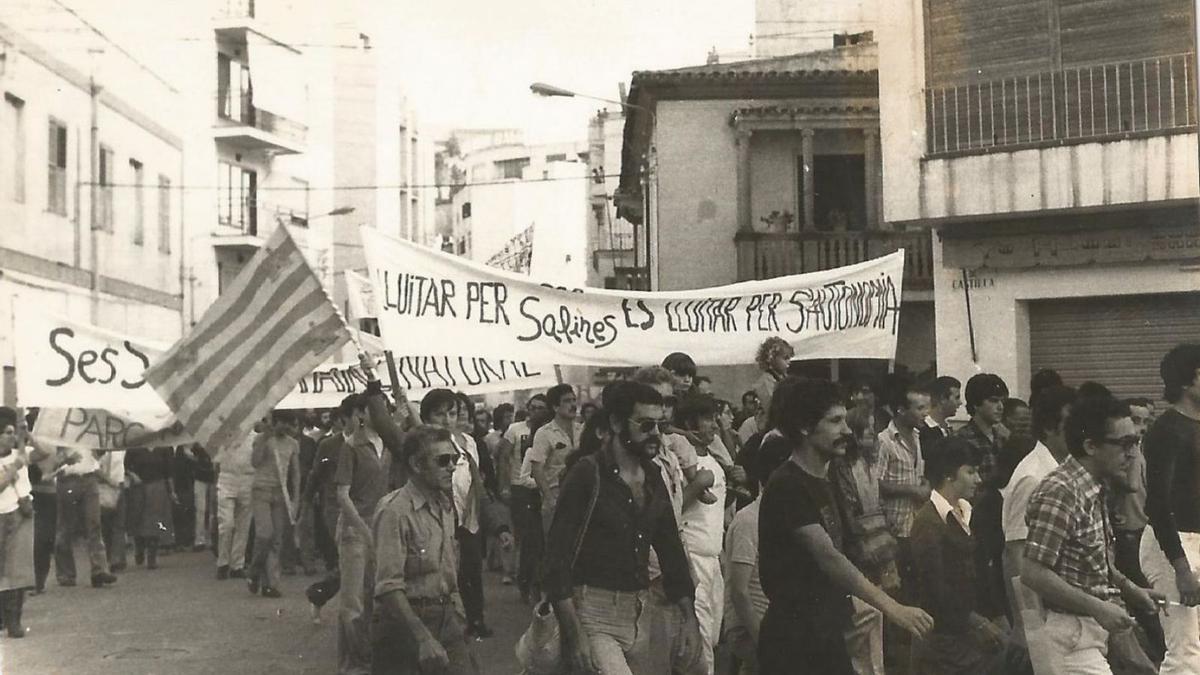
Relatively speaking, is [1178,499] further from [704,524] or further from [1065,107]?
[1065,107]

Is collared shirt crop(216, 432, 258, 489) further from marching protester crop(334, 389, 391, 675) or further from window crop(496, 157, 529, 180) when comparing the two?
marching protester crop(334, 389, 391, 675)

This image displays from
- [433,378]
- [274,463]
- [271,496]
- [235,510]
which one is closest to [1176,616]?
[433,378]

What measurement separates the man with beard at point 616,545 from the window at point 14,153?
15.5ft

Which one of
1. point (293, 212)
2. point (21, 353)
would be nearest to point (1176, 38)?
point (293, 212)

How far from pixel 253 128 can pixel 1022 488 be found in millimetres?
6084

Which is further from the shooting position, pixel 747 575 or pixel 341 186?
pixel 341 186

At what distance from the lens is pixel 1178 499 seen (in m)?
6.30

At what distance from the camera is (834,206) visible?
13.5 m

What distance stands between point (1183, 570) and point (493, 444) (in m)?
8.49

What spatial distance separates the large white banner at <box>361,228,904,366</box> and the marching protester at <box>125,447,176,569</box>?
5465 mm

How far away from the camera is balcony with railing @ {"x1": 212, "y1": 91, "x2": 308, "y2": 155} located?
9.74 meters

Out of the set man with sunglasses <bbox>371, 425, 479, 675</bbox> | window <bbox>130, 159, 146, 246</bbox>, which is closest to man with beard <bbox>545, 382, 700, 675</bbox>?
man with sunglasses <bbox>371, 425, 479, 675</bbox>

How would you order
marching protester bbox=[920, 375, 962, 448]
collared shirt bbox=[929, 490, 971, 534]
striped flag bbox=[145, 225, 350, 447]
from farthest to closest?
marching protester bbox=[920, 375, 962, 448] → striped flag bbox=[145, 225, 350, 447] → collared shirt bbox=[929, 490, 971, 534]

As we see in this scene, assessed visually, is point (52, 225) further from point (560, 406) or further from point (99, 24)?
point (560, 406)
